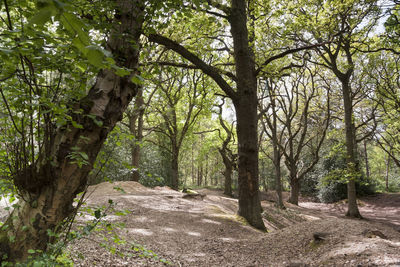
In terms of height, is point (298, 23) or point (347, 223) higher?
point (298, 23)

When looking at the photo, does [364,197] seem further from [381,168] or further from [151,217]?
[381,168]

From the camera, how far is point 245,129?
6465 millimetres

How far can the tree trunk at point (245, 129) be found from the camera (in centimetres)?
637

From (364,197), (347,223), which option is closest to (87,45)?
(347,223)

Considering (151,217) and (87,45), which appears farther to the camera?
(151,217)

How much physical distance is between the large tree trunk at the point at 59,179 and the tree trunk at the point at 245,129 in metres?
4.65

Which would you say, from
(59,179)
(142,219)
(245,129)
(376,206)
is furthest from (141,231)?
(376,206)

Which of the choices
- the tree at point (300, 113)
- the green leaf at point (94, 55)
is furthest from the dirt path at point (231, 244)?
the tree at point (300, 113)

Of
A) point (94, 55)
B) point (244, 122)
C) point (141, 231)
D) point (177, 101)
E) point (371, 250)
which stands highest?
point (177, 101)

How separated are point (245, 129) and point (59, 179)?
199 inches

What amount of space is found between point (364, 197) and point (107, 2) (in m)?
24.5

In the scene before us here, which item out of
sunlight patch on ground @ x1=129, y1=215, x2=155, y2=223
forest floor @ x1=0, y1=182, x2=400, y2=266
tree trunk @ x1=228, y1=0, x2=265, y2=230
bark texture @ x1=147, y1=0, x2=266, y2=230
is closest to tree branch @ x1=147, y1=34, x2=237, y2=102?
bark texture @ x1=147, y1=0, x2=266, y2=230

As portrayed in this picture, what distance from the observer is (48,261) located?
5.70ft

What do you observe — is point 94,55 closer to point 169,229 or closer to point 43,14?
point 43,14
